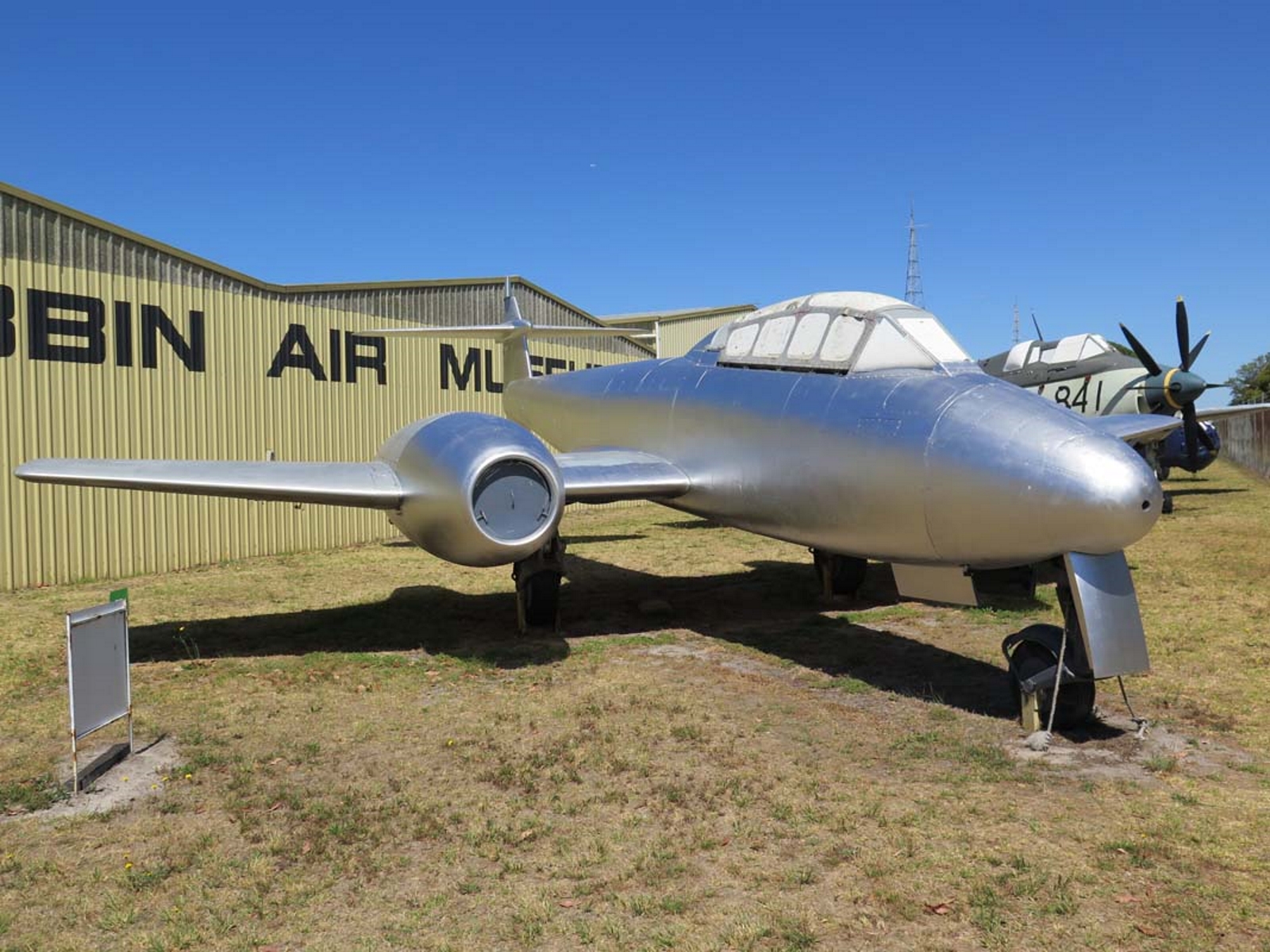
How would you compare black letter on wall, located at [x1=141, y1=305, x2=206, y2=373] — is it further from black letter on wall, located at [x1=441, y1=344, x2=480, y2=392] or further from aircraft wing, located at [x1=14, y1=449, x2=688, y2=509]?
aircraft wing, located at [x1=14, y1=449, x2=688, y2=509]

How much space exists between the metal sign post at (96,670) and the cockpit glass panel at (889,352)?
551 centimetres

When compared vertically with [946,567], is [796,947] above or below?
below

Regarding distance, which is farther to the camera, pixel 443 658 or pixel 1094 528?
pixel 443 658

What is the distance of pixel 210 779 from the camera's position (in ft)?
17.2

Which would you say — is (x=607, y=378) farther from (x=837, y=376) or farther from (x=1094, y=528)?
(x=1094, y=528)

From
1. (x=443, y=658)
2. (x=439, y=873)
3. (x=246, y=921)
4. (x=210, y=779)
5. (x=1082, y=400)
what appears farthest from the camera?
(x=1082, y=400)

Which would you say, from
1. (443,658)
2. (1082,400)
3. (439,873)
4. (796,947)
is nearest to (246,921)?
(439,873)

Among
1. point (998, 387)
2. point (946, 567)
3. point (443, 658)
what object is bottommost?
point (443, 658)

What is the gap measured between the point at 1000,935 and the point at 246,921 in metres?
2.94

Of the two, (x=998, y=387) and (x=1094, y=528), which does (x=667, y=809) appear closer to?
(x=1094, y=528)

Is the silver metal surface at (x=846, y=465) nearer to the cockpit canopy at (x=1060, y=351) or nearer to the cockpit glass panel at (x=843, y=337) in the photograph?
the cockpit glass panel at (x=843, y=337)

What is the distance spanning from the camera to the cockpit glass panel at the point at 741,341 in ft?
28.3

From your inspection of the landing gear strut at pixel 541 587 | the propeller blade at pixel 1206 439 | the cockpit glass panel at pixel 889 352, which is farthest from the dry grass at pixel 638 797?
the propeller blade at pixel 1206 439

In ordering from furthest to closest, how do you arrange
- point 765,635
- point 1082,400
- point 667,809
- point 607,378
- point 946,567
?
point 1082,400, point 607,378, point 765,635, point 946,567, point 667,809
